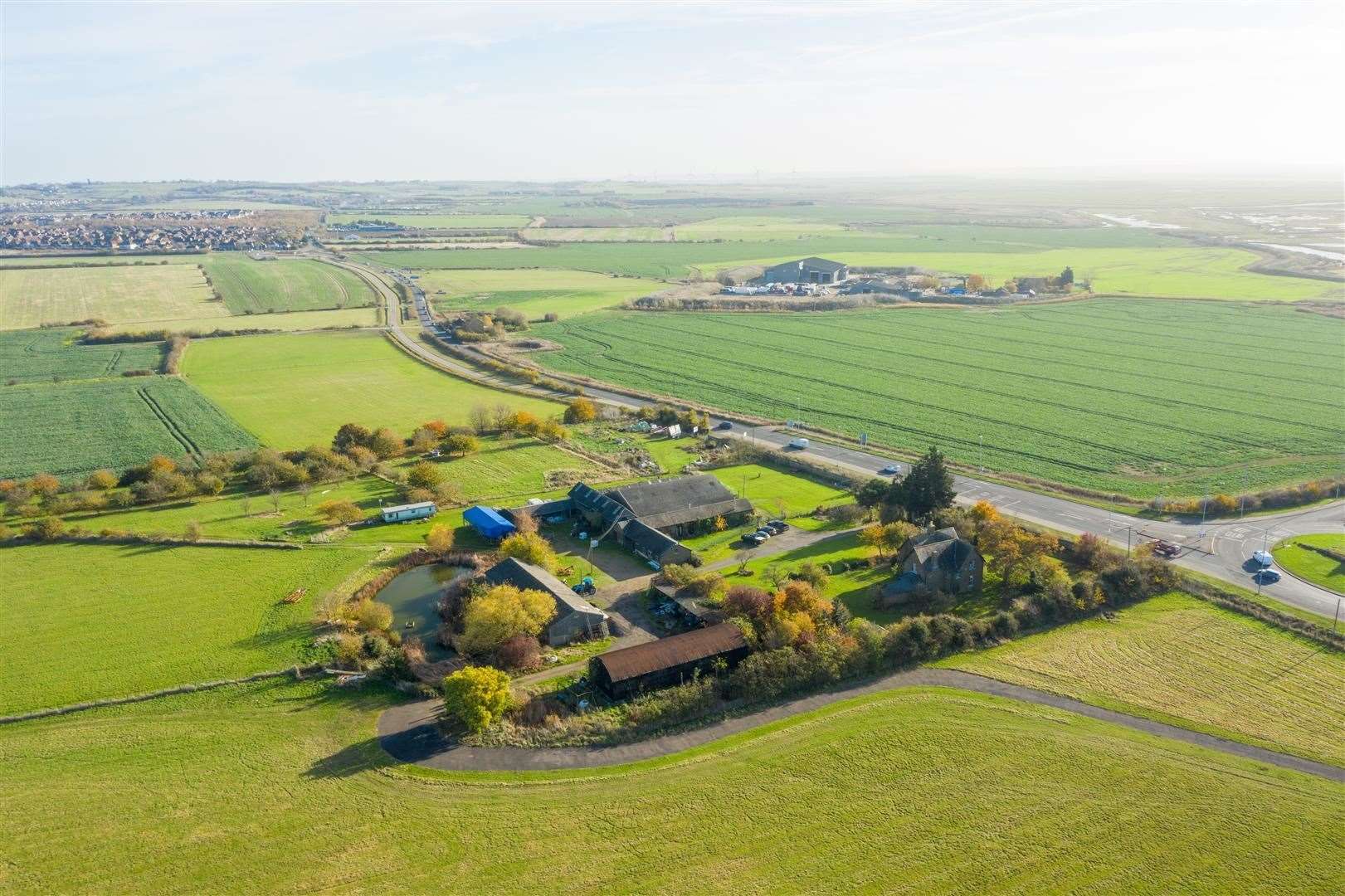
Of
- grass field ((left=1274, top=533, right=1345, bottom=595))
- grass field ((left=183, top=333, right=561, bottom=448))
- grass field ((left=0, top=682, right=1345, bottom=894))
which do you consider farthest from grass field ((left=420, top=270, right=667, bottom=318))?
grass field ((left=0, top=682, right=1345, bottom=894))

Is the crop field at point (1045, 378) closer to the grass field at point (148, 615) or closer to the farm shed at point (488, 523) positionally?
the farm shed at point (488, 523)

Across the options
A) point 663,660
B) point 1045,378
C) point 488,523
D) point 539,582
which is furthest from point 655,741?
point 1045,378

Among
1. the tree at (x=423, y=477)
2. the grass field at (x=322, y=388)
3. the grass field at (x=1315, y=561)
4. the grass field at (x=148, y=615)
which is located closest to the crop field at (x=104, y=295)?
the grass field at (x=322, y=388)

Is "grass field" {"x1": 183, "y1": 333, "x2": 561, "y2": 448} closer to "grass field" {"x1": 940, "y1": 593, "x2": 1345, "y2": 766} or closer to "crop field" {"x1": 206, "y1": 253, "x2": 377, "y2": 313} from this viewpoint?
"crop field" {"x1": 206, "y1": 253, "x2": 377, "y2": 313}

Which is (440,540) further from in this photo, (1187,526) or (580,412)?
(1187,526)

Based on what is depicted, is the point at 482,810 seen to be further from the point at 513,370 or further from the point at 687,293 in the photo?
the point at 687,293
